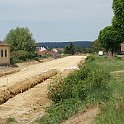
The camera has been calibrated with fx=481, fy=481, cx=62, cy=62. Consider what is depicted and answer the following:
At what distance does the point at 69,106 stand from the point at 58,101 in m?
2.44

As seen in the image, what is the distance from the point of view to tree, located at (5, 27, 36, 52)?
333 ft

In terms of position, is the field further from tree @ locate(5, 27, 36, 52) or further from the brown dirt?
tree @ locate(5, 27, 36, 52)

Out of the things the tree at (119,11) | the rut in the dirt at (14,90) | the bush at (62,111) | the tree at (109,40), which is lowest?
the rut in the dirt at (14,90)

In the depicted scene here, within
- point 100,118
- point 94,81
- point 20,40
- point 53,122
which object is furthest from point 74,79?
point 20,40

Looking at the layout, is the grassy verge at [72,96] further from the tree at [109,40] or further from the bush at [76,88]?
the tree at [109,40]

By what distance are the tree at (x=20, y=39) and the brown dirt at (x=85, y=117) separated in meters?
85.4

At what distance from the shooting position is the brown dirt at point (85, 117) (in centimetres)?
1355

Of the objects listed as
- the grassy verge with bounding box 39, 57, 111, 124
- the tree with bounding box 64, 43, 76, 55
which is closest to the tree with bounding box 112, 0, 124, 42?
the grassy verge with bounding box 39, 57, 111, 124

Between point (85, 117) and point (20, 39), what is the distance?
87453mm

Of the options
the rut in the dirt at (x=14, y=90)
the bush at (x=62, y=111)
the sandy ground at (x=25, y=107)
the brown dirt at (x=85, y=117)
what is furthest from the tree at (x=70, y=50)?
the brown dirt at (x=85, y=117)

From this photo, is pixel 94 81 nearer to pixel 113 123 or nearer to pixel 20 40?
pixel 113 123

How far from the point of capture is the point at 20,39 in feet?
331

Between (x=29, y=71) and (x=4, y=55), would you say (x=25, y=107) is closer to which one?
(x=29, y=71)

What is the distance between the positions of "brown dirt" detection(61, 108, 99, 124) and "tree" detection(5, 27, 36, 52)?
85419 millimetres
